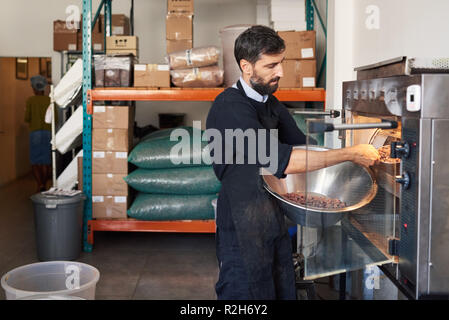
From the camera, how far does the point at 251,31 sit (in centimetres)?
206

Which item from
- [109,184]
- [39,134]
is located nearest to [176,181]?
[109,184]

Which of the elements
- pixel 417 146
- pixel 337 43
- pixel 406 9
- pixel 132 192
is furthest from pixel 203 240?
pixel 417 146

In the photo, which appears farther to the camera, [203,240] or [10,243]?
[203,240]

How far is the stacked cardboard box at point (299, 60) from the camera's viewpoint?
460 cm

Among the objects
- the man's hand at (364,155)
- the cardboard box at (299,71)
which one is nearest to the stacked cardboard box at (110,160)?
the cardboard box at (299,71)

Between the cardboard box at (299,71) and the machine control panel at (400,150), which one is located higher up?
the cardboard box at (299,71)

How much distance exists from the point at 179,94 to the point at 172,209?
3.41 feet

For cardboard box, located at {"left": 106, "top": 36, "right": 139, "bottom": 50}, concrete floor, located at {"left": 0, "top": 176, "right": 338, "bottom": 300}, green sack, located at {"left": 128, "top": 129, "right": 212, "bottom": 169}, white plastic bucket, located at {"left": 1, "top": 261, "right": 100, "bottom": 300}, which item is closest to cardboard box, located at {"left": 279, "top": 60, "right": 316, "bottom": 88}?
green sack, located at {"left": 128, "top": 129, "right": 212, "bottom": 169}

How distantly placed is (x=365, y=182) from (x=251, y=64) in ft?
2.16

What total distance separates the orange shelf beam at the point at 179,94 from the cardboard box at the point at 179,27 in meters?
0.73

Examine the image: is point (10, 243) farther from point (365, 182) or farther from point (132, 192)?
point (365, 182)

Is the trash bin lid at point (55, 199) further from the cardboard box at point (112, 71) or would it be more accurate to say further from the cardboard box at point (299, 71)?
the cardboard box at point (299, 71)

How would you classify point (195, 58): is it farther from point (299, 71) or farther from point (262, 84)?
point (262, 84)

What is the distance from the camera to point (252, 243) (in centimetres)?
203
